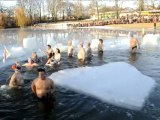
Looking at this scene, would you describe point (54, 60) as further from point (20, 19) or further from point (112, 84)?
point (20, 19)

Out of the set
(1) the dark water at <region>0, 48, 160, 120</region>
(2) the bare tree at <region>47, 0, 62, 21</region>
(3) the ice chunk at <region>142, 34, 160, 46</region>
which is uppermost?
(2) the bare tree at <region>47, 0, 62, 21</region>

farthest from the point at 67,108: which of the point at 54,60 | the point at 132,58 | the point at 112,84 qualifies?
the point at 132,58

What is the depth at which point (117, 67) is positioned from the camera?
39.1ft

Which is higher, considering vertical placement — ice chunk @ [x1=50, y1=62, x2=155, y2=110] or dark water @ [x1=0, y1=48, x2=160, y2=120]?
ice chunk @ [x1=50, y1=62, x2=155, y2=110]

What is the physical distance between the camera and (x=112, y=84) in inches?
369

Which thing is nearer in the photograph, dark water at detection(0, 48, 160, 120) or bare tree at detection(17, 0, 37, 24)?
dark water at detection(0, 48, 160, 120)

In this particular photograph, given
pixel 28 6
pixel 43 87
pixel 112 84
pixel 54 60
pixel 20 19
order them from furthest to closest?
pixel 28 6 < pixel 20 19 < pixel 54 60 < pixel 112 84 < pixel 43 87

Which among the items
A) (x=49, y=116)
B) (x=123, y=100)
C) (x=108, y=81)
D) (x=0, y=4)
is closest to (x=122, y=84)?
(x=108, y=81)

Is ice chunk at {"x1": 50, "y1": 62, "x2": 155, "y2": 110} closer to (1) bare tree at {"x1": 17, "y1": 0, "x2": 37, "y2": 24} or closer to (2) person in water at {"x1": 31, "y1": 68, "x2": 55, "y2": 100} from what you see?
(2) person in water at {"x1": 31, "y1": 68, "x2": 55, "y2": 100}

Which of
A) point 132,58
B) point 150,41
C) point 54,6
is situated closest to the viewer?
point 132,58

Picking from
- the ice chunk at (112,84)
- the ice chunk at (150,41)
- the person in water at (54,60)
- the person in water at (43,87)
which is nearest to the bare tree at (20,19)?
the ice chunk at (150,41)

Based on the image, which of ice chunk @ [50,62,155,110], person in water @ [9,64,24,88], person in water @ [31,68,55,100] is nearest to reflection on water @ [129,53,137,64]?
ice chunk @ [50,62,155,110]

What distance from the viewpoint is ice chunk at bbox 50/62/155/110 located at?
818 cm

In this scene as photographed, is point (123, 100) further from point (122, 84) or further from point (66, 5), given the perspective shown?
point (66, 5)
